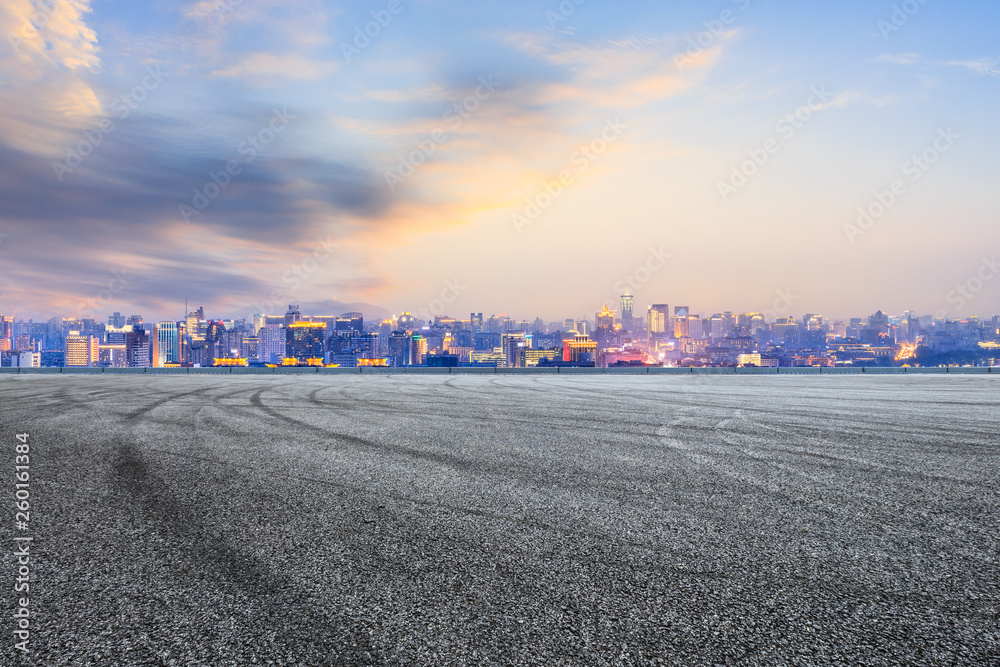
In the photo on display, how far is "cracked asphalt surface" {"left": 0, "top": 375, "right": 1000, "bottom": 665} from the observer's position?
9.91ft

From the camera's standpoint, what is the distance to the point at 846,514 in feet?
17.8

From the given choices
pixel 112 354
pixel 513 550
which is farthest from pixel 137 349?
pixel 513 550

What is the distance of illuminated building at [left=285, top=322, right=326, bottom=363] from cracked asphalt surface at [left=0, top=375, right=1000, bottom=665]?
13694cm

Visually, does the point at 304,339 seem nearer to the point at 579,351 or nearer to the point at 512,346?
the point at 512,346

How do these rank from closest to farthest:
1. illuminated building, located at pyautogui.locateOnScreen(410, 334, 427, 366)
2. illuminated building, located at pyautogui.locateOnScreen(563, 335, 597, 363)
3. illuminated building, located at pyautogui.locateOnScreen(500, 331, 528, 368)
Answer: illuminated building, located at pyautogui.locateOnScreen(563, 335, 597, 363), illuminated building, located at pyautogui.locateOnScreen(410, 334, 427, 366), illuminated building, located at pyautogui.locateOnScreen(500, 331, 528, 368)

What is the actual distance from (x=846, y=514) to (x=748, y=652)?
130 inches

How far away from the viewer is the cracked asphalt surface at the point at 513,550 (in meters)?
3.02

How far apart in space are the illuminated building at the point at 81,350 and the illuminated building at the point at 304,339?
52.6m

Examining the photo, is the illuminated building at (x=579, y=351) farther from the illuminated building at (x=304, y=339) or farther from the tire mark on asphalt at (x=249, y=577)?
the tire mark on asphalt at (x=249, y=577)

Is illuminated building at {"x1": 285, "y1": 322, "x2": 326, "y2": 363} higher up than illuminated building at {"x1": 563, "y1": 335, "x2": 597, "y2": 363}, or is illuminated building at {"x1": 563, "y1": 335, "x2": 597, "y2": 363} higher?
illuminated building at {"x1": 285, "y1": 322, "x2": 326, "y2": 363}

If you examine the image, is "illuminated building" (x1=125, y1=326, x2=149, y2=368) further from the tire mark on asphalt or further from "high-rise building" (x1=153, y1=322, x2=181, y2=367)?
the tire mark on asphalt

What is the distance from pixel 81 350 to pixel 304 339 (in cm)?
7058

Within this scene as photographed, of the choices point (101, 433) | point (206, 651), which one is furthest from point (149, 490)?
point (101, 433)

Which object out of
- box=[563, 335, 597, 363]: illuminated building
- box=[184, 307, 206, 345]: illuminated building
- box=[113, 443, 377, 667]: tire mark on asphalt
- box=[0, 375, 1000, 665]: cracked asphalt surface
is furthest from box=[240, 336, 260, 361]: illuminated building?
box=[113, 443, 377, 667]: tire mark on asphalt
